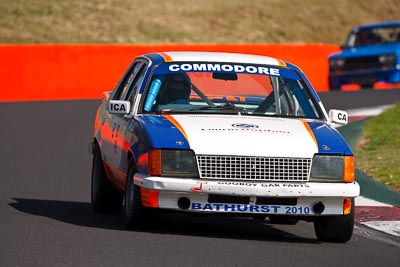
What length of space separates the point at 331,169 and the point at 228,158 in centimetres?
76

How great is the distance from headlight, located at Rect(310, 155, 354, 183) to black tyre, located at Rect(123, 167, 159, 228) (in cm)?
118

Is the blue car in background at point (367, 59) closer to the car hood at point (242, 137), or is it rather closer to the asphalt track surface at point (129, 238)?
the asphalt track surface at point (129, 238)

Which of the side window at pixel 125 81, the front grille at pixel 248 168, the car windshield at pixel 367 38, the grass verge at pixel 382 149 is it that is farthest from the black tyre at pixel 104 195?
the car windshield at pixel 367 38

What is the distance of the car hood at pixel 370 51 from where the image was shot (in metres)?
32.2

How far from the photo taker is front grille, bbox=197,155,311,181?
363 inches

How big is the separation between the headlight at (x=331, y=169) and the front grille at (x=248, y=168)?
0.43 feet

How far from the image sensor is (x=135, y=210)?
9.41 m

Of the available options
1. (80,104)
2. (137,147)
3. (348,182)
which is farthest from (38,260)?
(80,104)

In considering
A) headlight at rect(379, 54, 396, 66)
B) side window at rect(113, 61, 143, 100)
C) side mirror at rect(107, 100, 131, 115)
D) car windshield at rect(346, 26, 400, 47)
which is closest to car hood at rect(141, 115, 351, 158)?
side mirror at rect(107, 100, 131, 115)

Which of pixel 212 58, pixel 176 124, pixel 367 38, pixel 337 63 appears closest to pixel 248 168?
pixel 176 124

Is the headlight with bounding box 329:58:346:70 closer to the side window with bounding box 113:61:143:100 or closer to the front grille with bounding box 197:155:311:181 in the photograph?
the side window with bounding box 113:61:143:100

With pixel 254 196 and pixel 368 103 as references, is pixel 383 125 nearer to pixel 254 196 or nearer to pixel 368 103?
pixel 368 103

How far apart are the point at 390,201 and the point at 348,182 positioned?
9.74 ft

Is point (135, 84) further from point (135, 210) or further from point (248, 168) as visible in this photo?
point (248, 168)
